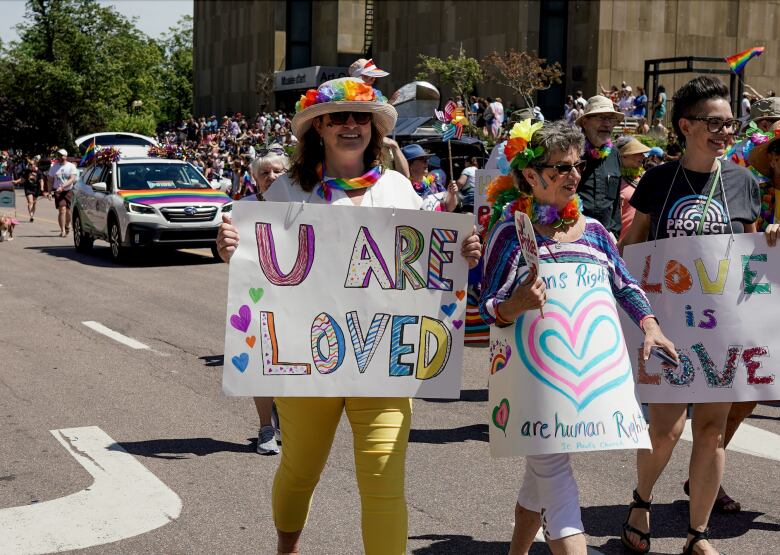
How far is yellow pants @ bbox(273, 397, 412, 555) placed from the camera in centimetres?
380

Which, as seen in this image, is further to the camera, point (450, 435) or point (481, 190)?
point (481, 190)

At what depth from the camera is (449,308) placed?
13.4 feet

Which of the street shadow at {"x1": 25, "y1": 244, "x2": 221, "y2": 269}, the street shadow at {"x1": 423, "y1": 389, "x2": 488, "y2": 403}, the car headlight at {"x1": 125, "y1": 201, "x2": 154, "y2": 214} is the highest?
A: the car headlight at {"x1": 125, "y1": 201, "x2": 154, "y2": 214}

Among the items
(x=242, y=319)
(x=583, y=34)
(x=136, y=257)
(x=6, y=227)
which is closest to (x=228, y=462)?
(x=242, y=319)

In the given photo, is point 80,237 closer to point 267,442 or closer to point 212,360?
point 212,360

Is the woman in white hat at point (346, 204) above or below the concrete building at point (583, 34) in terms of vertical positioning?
below

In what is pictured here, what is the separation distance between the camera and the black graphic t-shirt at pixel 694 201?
4618mm

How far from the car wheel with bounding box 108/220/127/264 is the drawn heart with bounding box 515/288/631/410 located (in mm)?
14946

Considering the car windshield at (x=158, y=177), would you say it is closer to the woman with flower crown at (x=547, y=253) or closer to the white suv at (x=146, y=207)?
the white suv at (x=146, y=207)

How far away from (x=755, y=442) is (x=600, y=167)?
1.97 m

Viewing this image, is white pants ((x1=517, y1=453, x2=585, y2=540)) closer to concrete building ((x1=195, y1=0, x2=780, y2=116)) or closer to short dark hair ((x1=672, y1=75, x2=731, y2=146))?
short dark hair ((x1=672, y1=75, x2=731, y2=146))

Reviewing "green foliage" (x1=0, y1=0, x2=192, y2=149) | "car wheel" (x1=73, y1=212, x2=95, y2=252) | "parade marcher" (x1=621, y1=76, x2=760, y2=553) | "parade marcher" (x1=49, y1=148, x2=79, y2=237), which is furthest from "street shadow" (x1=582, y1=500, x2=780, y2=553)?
"green foliage" (x1=0, y1=0, x2=192, y2=149)

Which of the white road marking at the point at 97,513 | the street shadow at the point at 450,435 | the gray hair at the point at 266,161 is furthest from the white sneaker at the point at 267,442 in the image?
the gray hair at the point at 266,161

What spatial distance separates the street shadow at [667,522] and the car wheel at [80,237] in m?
15.8
